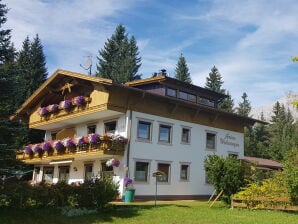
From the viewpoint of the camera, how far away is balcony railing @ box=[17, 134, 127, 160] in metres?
25.5

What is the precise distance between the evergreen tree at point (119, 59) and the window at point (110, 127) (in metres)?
29.3

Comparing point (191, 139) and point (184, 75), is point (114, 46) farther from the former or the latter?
point (191, 139)

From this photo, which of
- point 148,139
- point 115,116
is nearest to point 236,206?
point 148,139

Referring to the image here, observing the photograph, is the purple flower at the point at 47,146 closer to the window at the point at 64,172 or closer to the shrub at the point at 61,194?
the window at the point at 64,172

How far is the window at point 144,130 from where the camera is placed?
27.4 m

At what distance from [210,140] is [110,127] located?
28.8 ft

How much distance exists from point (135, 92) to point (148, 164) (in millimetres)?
5115

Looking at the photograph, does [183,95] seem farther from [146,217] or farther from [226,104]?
[226,104]

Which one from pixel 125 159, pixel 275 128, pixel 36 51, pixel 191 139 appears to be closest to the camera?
pixel 125 159

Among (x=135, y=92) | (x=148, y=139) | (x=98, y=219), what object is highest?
(x=135, y=92)

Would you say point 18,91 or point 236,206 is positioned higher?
point 18,91

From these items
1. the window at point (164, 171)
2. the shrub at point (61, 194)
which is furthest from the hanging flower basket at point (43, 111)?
the shrub at point (61, 194)

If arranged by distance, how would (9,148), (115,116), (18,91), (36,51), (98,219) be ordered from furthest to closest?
(36,51) < (115,116) < (18,91) < (9,148) < (98,219)

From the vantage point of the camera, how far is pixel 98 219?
16625 mm
